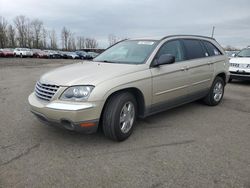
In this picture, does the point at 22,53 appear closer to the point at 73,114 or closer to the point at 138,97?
the point at 138,97

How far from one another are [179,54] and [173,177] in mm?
2637

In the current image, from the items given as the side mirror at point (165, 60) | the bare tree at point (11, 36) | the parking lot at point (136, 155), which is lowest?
the parking lot at point (136, 155)

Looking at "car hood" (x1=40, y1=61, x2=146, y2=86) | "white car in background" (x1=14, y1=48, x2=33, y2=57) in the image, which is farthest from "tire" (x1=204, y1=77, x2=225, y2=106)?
"white car in background" (x1=14, y1=48, x2=33, y2=57)

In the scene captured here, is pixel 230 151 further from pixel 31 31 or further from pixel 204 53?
pixel 31 31

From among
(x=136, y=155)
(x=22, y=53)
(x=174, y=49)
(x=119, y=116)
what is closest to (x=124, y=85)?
(x=119, y=116)

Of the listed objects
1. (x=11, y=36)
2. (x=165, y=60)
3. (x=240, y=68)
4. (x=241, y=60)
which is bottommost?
(x=240, y=68)

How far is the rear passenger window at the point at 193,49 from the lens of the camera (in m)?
4.75

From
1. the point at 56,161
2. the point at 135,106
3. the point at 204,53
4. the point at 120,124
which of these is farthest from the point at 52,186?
the point at 204,53

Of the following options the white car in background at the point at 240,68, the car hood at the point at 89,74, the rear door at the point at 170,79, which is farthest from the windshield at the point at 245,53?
the car hood at the point at 89,74

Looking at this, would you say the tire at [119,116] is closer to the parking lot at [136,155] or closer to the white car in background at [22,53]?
the parking lot at [136,155]

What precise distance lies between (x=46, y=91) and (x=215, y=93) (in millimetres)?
4209

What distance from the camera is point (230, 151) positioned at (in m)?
3.29

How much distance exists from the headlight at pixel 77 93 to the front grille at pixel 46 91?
20 centimetres

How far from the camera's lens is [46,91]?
11.0 ft
